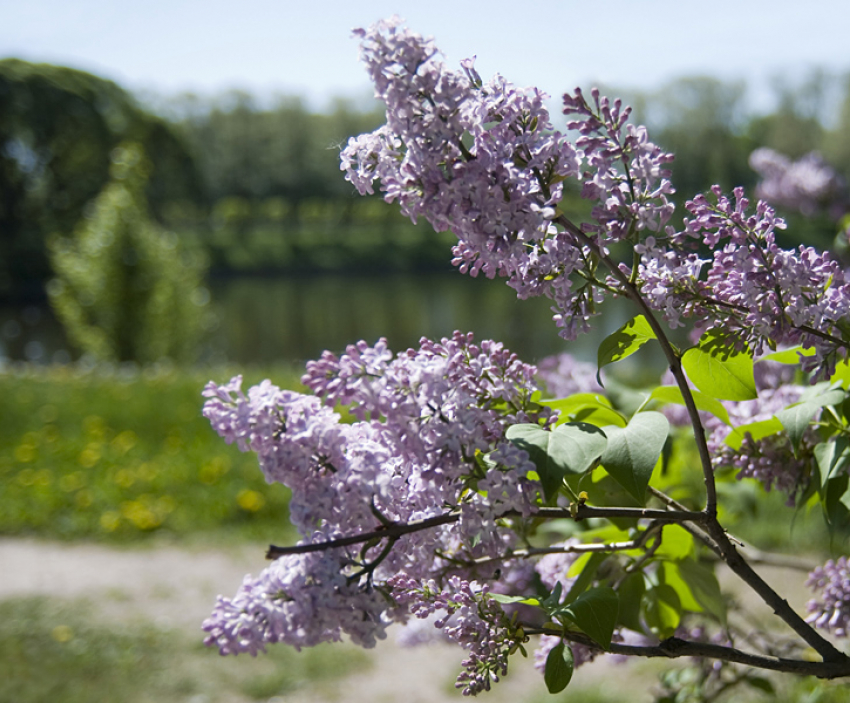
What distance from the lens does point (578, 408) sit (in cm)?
108

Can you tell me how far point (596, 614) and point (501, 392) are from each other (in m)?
0.27

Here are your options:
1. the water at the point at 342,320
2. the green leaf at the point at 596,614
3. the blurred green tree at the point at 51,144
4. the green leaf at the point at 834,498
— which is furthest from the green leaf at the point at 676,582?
the blurred green tree at the point at 51,144

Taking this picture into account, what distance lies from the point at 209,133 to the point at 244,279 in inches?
929

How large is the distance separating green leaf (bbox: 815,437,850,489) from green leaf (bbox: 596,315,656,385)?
32cm

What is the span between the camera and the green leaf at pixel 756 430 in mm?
1138

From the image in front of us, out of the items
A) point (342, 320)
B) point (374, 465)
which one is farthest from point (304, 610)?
point (342, 320)

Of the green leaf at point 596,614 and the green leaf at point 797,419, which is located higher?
the green leaf at point 797,419

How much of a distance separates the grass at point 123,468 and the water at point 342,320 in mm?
8404

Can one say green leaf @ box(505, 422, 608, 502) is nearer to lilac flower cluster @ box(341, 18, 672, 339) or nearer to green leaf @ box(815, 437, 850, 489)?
lilac flower cluster @ box(341, 18, 672, 339)

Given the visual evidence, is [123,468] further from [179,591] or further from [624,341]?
[624,341]

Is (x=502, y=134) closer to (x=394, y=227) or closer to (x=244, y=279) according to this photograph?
(x=244, y=279)

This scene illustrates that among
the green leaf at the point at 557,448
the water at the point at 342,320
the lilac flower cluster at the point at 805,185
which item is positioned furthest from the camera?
the water at the point at 342,320

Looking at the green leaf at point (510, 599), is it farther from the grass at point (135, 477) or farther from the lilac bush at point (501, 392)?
the grass at point (135, 477)

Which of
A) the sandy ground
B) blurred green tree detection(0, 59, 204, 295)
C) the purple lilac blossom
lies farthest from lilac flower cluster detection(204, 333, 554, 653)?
blurred green tree detection(0, 59, 204, 295)
